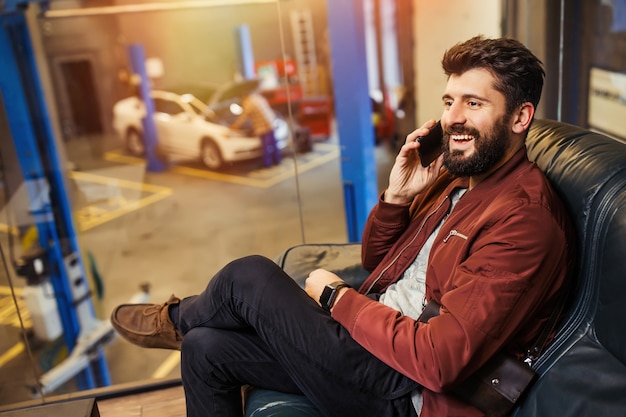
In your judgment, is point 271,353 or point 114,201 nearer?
point 271,353

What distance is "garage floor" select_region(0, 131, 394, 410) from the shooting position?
389cm

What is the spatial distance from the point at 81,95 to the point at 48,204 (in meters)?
0.78

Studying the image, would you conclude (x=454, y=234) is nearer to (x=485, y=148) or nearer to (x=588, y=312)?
(x=485, y=148)

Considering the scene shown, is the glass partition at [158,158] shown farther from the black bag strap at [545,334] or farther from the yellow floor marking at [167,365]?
the black bag strap at [545,334]

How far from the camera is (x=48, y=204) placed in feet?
11.1

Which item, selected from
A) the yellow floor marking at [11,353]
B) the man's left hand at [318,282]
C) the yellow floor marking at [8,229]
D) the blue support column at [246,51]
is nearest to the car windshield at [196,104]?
the blue support column at [246,51]

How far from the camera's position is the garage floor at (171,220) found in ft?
12.8

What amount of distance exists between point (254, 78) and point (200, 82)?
44 centimetres

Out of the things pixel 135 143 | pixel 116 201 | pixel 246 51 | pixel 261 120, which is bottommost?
pixel 116 201

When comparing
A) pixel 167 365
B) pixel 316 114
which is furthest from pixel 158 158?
pixel 167 365

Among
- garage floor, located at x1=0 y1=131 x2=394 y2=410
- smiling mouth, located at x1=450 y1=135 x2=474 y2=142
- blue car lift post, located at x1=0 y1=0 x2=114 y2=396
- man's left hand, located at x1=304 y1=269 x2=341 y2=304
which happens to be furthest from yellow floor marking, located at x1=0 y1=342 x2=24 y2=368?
smiling mouth, located at x1=450 y1=135 x2=474 y2=142

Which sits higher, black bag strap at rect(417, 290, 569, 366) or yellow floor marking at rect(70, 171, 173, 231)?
black bag strap at rect(417, 290, 569, 366)

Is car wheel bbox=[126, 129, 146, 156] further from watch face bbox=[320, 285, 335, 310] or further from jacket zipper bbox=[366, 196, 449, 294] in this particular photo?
watch face bbox=[320, 285, 335, 310]

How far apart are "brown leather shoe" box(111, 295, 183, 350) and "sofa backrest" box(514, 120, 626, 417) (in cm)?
93
